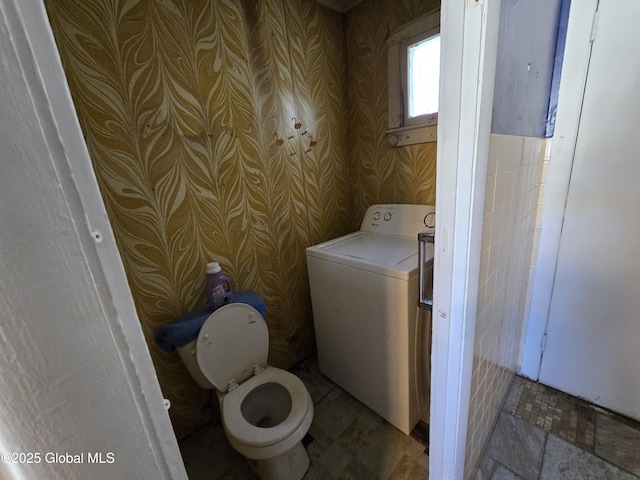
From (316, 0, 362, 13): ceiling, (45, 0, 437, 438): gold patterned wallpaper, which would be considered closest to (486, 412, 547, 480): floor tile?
(45, 0, 437, 438): gold patterned wallpaper

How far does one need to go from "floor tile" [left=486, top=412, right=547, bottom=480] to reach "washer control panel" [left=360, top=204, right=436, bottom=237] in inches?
42.2

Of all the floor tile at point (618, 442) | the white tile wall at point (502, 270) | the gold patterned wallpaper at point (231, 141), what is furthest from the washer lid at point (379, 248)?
the floor tile at point (618, 442)

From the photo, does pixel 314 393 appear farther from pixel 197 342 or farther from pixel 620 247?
pixel 620 247

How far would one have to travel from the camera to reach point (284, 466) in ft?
3.79

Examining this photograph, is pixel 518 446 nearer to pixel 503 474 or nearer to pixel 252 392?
pixel 503 474

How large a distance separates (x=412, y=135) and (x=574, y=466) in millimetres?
1781

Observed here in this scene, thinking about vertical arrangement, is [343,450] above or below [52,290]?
below

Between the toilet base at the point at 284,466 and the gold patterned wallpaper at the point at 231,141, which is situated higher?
the gold patterned wallpaper at the point at 231,141

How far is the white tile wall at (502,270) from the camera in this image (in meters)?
0.80

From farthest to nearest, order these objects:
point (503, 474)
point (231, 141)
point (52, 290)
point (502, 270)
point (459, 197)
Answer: point (231, 141) < point (503, 474) < point (502, 270) < point (459, 197) < point (52, 290)

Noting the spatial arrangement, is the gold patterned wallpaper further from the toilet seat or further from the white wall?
the white wall

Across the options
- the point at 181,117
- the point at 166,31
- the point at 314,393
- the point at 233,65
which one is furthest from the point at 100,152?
the point at 314,393

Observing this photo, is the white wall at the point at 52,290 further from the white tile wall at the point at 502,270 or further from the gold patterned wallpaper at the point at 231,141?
the gold patterned wallpaper at the point at 231,141

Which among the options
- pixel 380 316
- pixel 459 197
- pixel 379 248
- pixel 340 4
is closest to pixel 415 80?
pixel 340 4
